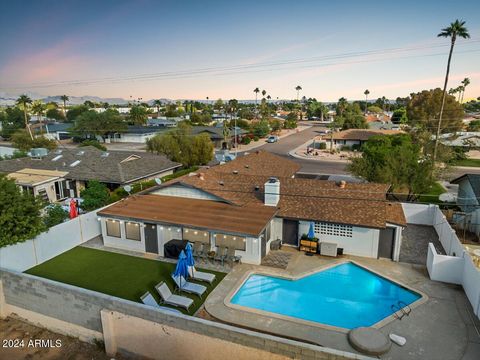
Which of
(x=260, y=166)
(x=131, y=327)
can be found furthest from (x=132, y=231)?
(x=260, y=166)

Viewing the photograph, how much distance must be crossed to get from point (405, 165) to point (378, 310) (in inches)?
678

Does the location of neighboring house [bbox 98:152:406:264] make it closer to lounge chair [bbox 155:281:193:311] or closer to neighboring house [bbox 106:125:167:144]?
lounge chair [bbox 155:281:193:311]

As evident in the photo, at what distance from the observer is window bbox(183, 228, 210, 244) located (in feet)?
68.1

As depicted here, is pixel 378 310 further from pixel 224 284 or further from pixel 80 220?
pixel 80 220

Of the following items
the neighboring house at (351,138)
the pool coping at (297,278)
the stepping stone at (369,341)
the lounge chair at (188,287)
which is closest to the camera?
the stepping stone at (369,341)

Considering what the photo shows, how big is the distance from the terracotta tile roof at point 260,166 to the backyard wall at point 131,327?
711 inches

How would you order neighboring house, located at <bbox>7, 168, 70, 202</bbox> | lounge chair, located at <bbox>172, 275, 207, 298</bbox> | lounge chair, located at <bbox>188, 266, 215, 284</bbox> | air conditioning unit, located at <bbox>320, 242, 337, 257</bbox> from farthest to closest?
neighboring house, located at <bbox>7, 168, 70, 202</bbox>, air conditioning unit, located at <bbox>320, 242, 337, 257</bbox>, lounge chair, located at <bbox>188, 266, 215, 284</bbox>, lounge chair, located at <bbox>172, 275, 207, 298</bbox>

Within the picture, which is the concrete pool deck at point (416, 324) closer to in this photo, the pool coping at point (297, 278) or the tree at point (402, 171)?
the pool coping at point (297, 278)

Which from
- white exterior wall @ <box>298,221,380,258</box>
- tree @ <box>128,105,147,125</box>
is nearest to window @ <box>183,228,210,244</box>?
white exterior wall @ <box>298,221,380,258</box>

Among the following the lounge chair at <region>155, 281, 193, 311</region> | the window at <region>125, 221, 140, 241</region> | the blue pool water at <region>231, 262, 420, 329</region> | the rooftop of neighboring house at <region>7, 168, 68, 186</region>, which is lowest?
the blue pool water at <region>231, 262, 420, 329</region>

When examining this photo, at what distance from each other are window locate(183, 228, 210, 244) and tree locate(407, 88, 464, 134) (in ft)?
177

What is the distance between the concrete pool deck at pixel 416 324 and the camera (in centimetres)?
1282

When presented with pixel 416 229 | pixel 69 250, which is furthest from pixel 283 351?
pixel 416 229

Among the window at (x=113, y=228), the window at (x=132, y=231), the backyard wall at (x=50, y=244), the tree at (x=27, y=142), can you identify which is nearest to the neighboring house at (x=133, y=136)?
the tree at (x=27, y=142)
